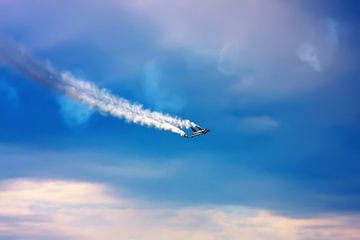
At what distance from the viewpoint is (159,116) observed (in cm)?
13738

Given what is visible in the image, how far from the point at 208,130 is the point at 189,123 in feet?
20.7

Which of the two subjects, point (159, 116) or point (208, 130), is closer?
point (159, 116)

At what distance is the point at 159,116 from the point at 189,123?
1091 centimetres

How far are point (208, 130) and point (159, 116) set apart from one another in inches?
672

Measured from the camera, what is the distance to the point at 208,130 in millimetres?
147625

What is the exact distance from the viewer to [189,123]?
145 m

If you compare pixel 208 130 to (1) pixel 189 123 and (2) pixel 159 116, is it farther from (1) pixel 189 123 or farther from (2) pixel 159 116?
(2) pixel 159 116

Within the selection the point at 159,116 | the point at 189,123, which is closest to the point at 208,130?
the point at 189,123
